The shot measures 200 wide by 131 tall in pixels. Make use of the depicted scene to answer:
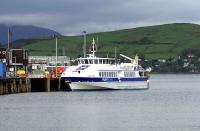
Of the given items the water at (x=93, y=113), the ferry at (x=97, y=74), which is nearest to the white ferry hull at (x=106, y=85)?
the ferry at (x=97, y=74)

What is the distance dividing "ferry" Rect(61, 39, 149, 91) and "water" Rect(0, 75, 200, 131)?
5042 millimetres

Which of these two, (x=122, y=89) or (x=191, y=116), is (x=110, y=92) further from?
(x=191, y=116)

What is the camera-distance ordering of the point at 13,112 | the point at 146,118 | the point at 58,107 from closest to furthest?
1. the point at 146,118
2. the point at 13,112
3. the point at 58,107

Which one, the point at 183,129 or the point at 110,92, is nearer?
the point at 183,129

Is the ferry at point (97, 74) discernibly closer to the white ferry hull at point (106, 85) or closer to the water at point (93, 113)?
the white ferry hull at point (106, 85)

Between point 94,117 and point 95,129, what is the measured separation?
1144cm

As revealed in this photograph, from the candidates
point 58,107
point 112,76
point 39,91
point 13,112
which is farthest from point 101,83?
point 13,112

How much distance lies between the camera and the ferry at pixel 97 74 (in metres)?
118

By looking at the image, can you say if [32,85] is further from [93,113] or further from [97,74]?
[93,113]

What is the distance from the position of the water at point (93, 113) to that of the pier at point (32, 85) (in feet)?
8.05

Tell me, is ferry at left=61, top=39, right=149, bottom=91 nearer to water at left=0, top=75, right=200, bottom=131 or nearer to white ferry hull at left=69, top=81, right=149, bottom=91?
white ferry hull at left=69, top=81, right=149, bottom=91

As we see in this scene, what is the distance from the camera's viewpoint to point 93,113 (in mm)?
80375

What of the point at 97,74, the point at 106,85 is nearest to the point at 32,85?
the point at 106,85

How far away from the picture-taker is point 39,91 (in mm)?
126125
